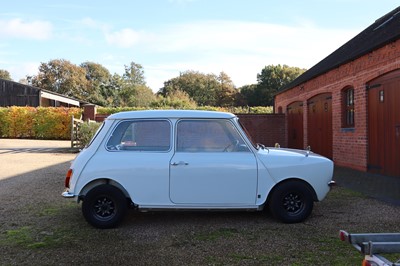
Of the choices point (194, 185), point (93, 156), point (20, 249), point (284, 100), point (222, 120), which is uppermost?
point (284, 100)

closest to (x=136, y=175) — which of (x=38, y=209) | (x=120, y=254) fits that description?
(x=120, y=254)

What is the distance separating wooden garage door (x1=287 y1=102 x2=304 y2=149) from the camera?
698 inches

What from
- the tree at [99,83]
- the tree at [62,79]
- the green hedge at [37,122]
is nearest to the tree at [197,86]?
the tree at [99,83]

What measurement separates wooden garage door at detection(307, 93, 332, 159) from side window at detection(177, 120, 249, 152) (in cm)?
898

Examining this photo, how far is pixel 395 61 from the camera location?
30.9 feet

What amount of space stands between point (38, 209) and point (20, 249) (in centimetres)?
220

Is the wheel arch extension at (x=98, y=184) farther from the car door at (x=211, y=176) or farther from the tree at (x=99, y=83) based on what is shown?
the tree at (x=99, y=83)

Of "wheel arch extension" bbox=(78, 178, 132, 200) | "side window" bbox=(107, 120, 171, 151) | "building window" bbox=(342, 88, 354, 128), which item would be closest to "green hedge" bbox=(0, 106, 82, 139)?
"building window" bbox=(342, 88, 354, 128)

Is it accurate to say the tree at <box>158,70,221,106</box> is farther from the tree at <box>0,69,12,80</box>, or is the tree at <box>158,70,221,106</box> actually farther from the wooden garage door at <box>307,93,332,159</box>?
the wooden garage door at <box>307,93,332,159</box>

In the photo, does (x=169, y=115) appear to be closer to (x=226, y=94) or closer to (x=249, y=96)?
(x=249, y=96)

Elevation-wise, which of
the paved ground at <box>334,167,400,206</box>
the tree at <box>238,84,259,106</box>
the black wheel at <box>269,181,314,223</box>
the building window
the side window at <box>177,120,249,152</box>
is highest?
the tree at <box>238,84,259,106</box>

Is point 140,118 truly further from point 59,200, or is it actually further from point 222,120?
point 59,200

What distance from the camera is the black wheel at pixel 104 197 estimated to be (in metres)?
5.53

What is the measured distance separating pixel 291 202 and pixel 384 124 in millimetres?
5616
